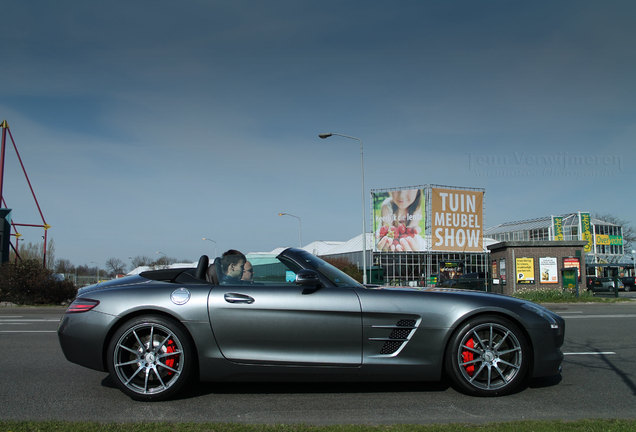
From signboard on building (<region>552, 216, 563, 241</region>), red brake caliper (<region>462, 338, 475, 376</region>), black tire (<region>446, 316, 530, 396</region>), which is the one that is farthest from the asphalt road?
signboard on building (<region>552, 216, 563, 241</region>)

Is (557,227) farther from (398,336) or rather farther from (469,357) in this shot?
(398,336)

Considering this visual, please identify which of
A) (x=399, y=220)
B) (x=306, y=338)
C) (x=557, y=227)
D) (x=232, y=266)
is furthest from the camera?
(x=557, y=227)

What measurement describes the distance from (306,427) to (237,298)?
53.5 inches

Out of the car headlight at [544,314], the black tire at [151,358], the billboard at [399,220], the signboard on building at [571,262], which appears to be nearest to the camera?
the black tire at [151,358]

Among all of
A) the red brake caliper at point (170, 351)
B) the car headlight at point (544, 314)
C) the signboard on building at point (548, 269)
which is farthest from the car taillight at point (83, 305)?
the signboard on building at point (548, 269)

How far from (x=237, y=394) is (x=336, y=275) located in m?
1.41

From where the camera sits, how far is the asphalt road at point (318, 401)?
3863 mm

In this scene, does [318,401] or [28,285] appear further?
[28,285]

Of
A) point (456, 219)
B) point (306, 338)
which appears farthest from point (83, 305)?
point (456, 219)

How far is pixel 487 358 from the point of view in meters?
4.39

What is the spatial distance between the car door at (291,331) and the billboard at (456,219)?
2889 cm

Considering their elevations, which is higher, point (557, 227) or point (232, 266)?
point (557, 227)

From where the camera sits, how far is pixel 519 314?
4.47 metres

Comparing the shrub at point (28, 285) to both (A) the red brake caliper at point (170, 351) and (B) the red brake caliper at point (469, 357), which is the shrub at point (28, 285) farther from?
(B) the red brake caliper at point (469, 357)
